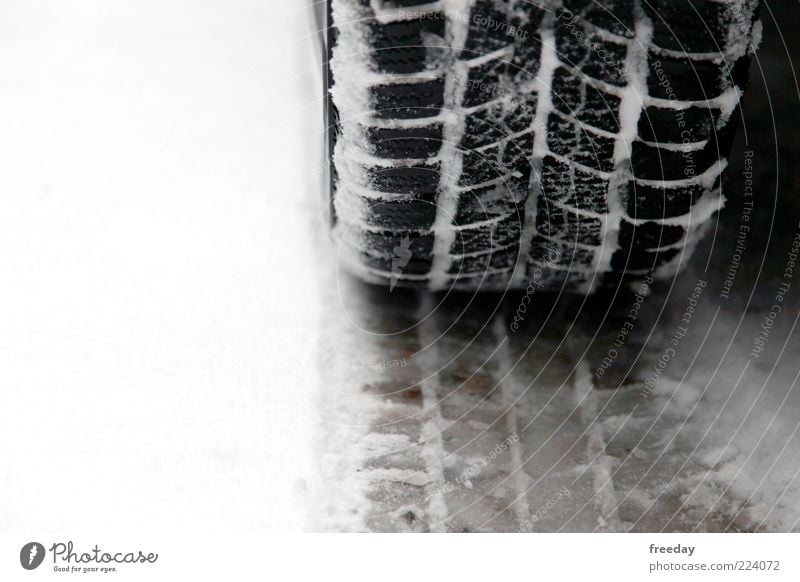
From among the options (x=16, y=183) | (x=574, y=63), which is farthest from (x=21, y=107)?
(x=574, y=63)

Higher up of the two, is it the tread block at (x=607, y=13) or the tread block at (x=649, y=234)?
the tread block at (x=607, y=13)

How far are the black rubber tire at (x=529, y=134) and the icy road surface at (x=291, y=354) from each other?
4cm

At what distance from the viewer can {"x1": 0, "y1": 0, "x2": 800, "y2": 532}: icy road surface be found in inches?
21.8

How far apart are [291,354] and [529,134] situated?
21 centimetres

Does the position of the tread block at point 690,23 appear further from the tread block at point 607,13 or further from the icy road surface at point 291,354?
the icy road surface at point 291,354

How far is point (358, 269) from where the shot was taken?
25.6 inches

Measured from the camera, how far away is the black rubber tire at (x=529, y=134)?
0.52 metres

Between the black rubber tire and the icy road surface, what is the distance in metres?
0.04

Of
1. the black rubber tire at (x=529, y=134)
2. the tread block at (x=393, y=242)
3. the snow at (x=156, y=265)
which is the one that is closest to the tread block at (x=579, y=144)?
the black rubber tire at (x=529, y=134)

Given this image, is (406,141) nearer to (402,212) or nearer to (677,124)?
(402,212)

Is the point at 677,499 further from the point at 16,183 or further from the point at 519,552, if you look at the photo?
the point at 16,183

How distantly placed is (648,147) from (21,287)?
0.44 meters

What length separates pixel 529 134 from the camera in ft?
1.85

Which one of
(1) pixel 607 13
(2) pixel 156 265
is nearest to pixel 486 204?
(1) pixel 607 13
